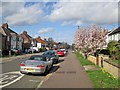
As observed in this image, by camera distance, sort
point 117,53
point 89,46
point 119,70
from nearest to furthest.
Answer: point 119,70
point 117,53
point 89,46

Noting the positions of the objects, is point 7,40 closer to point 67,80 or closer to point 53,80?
point 53,80

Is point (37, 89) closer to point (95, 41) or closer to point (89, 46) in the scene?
point (95, 41)

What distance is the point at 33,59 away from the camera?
9.46 metres

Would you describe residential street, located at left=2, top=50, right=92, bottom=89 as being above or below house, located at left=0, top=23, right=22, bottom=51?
below

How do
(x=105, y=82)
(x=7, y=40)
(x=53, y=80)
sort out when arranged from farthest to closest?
(x=7, y=40), (x=53, y=80), (x=105, y=82)

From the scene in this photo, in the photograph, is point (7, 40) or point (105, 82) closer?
point (105, 82)

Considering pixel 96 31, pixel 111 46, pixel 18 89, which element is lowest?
pixel 18 89

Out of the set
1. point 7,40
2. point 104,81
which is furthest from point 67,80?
point 7,40

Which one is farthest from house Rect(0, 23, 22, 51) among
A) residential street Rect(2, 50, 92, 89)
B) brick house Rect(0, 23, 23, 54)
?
residential street Rect(2, 50, 92, 89)

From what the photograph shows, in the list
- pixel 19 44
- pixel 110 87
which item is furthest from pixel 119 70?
pixel 19 44

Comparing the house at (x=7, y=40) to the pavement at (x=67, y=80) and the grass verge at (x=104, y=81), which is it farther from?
the grass verge at (x=104, y=81)

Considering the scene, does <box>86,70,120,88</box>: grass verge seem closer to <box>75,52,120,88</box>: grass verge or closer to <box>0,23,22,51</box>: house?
<box>75,52,120,88</box>: grass verge

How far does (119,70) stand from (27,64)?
5262 mm

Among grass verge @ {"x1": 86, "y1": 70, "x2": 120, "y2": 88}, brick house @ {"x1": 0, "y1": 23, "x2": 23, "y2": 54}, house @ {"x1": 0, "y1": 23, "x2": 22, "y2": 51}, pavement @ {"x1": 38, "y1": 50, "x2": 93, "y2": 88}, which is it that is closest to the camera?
grass verge @ {"x1": 86, "y1": 70, "x2": 120, "y2": 88}
